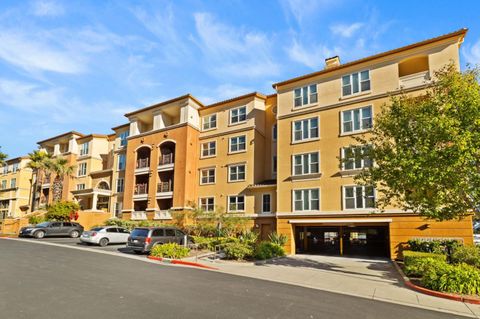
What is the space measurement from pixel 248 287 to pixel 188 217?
20.1 m

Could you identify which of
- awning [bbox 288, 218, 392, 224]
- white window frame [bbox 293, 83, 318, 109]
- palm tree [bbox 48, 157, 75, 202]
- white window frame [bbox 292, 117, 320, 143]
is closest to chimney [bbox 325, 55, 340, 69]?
white window frame [bbox 293, 83, 318, 109]

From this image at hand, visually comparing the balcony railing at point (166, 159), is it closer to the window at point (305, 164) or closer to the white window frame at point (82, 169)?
the window at point (305, 164)

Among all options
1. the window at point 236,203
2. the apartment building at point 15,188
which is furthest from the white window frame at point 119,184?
the apartment building at point 15,188

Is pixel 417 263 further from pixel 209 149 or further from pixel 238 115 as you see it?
pixel 209 149

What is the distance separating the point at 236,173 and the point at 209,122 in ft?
22.7

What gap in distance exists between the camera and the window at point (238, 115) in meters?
32.0

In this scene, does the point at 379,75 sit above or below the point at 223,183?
above

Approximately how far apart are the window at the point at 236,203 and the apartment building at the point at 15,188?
1427 inches

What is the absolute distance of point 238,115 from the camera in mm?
32406

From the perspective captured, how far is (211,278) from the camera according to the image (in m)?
12.6

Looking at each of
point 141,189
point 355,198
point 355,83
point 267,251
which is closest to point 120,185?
point 141,189

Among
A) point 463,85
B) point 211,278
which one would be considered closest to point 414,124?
point 463,85

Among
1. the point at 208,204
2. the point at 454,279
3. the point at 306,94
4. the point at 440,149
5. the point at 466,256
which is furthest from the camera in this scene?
the point at 208,204

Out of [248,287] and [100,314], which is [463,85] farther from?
[100,314]
